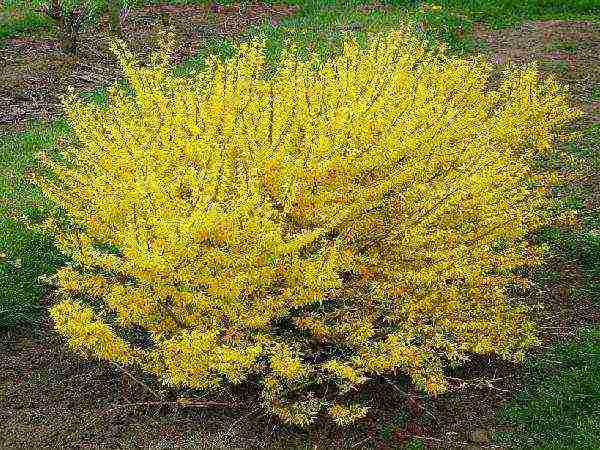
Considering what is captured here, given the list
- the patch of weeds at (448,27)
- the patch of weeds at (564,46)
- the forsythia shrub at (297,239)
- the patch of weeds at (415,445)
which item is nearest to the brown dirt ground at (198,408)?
the patch of weeds at (415,445)

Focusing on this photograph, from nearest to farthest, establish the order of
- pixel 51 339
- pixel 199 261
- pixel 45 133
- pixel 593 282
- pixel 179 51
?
pixel 199 261
pixel 51 339
pixel 593 282
pixel 45 133
pixel 179 51

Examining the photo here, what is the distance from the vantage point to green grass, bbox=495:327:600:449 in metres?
3.32

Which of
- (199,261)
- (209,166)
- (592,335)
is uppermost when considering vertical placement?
(209,166)

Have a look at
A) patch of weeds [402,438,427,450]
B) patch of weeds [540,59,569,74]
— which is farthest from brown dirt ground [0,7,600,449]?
patch of weeds [540,59,569,74]

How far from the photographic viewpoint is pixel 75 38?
831 centimetres

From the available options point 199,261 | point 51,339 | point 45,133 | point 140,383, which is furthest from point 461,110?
point 45,133

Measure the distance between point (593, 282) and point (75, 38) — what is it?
6177mm

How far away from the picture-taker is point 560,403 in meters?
3.50

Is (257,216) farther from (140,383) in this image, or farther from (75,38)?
(75,38)

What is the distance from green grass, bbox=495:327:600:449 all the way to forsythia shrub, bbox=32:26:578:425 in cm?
20

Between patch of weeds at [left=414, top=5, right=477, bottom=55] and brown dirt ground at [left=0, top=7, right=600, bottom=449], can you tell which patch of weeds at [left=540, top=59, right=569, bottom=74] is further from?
brown dirt ground at [left=0, top=7, right=600, bottom=449]

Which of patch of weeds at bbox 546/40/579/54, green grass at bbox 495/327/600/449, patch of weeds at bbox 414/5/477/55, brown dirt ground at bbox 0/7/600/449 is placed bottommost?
brown dirt ground at bbox 0/7/600/449

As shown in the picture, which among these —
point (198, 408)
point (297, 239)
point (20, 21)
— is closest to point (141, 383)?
point (198, 408)

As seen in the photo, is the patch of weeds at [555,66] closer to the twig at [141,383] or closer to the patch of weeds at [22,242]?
the patch of weeds at [22,242]
